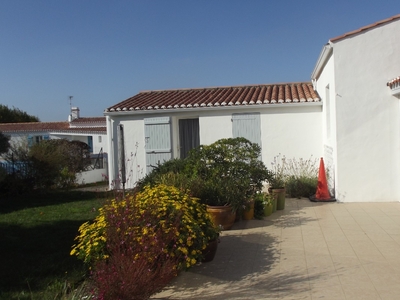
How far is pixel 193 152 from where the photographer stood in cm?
885

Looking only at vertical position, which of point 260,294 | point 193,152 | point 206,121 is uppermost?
point 206,121

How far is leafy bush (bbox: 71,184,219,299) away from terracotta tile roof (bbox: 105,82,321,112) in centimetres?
787

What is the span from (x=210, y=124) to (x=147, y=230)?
29.4 feet

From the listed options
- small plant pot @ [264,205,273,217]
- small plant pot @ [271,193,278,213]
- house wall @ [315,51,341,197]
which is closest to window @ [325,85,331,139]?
house wall @ [315,51,341,197]

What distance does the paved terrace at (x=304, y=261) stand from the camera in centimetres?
473

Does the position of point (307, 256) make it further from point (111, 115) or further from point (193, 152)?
point (111, 115)

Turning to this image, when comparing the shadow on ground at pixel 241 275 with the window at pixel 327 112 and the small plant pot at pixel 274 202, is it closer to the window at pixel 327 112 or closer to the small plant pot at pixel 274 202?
the small plant pot at pixel 274 202

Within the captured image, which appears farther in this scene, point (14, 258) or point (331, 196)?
point (331, 196)

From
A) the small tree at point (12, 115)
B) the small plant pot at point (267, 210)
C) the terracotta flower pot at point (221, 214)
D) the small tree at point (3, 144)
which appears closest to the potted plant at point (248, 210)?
the small plant pot at point (267, 210)

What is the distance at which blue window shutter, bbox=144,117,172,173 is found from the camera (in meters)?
13.5

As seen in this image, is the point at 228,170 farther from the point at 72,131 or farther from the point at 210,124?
the point at 72,131

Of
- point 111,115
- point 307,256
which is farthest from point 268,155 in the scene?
point 307,256

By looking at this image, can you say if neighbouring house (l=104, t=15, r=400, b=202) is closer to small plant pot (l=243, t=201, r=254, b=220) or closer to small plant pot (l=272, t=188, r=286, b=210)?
small plant pot (l=272, t=188, r=286, b=210)

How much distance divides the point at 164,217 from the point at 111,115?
31.3ft
